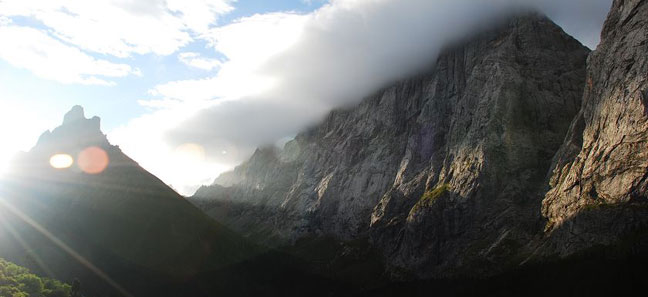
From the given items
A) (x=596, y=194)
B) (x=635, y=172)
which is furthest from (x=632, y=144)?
(x=596, y=194)

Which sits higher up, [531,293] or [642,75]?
[642,75]

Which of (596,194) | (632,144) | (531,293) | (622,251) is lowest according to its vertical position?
(531,293)

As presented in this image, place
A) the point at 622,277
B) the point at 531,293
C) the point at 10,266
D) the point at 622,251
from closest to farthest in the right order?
the point at 10,266
the point at 622,277
the point at 622,251
the point at 531,293

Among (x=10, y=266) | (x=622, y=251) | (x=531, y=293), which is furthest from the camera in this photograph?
(x=531, y=293)

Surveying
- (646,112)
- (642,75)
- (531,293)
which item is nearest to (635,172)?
(646,112)

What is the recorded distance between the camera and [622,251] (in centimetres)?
17512

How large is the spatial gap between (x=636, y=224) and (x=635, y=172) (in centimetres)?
1870

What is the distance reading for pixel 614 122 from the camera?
198500mm

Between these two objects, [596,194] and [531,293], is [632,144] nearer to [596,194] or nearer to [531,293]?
[596,194]

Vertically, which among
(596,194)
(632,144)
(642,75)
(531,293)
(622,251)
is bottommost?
(531,293)

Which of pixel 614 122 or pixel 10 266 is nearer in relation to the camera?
pixel 10 266

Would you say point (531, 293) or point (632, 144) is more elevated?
point (632, 144)

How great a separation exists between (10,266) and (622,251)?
7851 inches

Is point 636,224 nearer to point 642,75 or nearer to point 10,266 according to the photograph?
point 642,75
